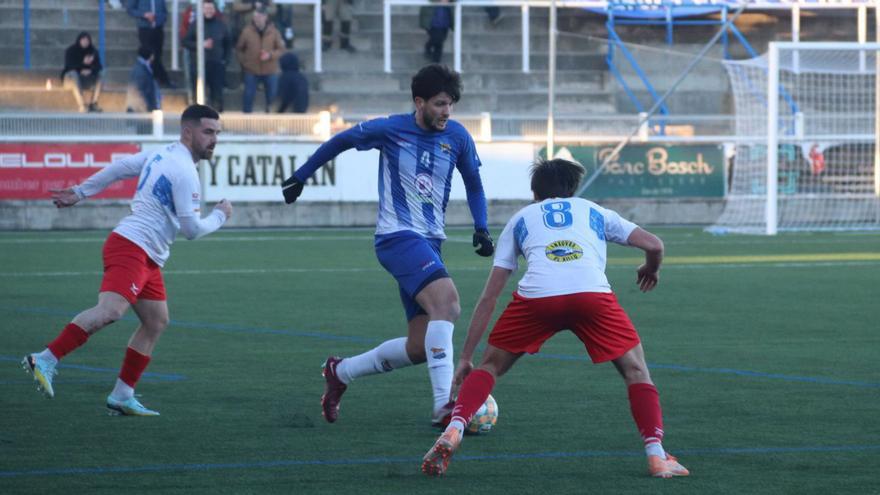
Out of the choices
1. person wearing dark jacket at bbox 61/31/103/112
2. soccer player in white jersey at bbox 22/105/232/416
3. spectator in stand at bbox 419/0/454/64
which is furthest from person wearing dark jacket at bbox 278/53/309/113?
soccer player in white jersey at bbox 22/105/232/416

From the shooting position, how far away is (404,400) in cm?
912

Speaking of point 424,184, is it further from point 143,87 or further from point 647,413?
point 143,87

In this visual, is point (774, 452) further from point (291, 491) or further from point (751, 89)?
point (751, 89)

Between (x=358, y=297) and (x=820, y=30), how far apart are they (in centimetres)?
2414

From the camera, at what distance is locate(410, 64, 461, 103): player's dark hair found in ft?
26.4

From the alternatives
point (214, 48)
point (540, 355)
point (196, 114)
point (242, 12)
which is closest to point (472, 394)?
point (196, 114)

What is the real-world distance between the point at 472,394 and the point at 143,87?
2281 cm

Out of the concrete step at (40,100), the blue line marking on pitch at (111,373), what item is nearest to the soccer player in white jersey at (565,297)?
the blue line marking on pitch at (111,373)

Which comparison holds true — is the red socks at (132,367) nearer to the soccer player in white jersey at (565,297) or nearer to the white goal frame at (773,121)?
the soccer player in white jersey at (565,297)

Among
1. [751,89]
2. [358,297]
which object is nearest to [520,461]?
[358,297]

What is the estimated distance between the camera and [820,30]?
37125 mm

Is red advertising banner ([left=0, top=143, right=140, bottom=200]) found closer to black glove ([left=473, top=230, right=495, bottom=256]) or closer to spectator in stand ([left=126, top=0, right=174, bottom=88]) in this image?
spectator in stand ([left=126, top=0, right=174, bottom=88])

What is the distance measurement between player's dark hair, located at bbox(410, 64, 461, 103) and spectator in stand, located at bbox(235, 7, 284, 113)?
2193 centimetres

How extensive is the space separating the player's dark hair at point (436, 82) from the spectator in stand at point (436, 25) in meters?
24.4
